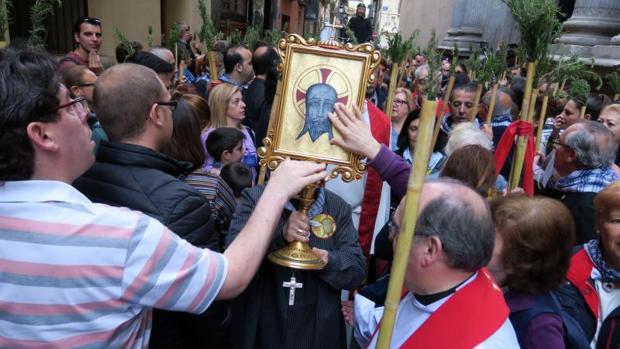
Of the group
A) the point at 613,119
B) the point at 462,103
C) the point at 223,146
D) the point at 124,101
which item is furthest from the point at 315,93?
the point at 613,119

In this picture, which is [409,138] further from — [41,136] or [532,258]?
[41,136]

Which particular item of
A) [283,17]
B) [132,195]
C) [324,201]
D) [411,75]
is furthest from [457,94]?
[283,17]

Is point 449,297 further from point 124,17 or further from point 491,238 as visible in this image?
point 124,17

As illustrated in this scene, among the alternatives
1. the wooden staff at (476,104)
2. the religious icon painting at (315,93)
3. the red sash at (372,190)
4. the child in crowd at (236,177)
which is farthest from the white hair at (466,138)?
the child in crowd at (236,177)

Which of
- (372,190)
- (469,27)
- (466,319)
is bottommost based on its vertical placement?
(372,190)

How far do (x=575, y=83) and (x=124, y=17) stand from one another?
9091 millimetres

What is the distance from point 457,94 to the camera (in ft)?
15.1

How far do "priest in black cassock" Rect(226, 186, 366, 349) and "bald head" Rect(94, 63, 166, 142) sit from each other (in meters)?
0.75

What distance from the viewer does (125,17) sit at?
1003cm

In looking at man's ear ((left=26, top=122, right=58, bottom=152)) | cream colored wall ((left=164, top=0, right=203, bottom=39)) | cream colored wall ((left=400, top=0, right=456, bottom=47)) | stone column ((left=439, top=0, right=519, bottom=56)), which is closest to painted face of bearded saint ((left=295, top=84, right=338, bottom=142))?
man's ear ((left=26, top=122, right=58, bottom=152))

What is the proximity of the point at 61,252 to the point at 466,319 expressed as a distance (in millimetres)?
1183

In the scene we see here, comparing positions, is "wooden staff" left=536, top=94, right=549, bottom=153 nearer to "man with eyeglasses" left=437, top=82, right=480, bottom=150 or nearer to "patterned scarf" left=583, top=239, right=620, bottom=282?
"man with eyeglasses" left=437, top=82, right=480, bottom=150

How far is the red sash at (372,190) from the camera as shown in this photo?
3256mm

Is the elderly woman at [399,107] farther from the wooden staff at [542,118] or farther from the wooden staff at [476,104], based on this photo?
the wooden staff at [542,118]
